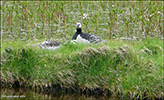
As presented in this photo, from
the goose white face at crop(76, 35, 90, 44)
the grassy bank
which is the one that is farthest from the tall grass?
the grassy bank

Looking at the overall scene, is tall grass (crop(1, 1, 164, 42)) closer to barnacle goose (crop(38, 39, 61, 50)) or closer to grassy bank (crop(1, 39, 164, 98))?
barnacle goose (crop(38, 39, 61, 50))

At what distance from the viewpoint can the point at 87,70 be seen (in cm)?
809

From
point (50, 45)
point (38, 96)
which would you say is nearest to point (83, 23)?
point (50, 45)

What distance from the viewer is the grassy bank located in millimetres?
7660

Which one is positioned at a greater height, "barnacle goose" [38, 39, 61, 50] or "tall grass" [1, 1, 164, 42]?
"tall grass" [1, 1, 164, 42]

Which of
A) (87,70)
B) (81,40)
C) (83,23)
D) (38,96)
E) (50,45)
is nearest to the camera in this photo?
(38,96)

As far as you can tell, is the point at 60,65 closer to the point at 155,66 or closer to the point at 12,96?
the point at 12,96

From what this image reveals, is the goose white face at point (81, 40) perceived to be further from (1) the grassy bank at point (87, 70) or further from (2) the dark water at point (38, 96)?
(2) the dark water at point (38, 96)

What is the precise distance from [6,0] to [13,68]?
9838mm

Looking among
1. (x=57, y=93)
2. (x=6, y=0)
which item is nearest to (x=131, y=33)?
(x=57, y=93)

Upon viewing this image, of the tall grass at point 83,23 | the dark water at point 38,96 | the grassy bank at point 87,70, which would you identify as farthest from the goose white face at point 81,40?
the dark water at point 38,96

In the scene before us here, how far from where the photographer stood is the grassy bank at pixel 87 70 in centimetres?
766

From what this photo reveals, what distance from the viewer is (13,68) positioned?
8.48m

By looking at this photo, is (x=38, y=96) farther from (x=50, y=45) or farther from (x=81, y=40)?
(x=81, y=40)
